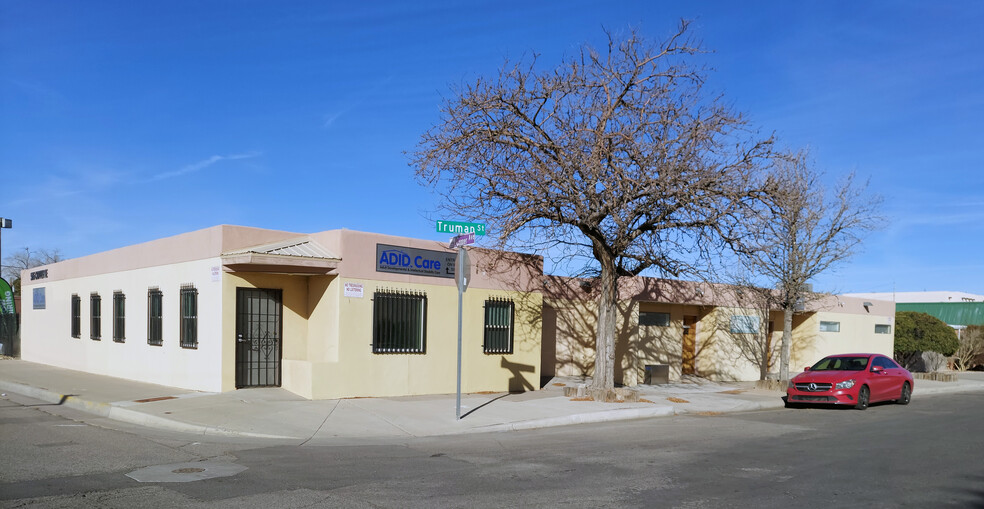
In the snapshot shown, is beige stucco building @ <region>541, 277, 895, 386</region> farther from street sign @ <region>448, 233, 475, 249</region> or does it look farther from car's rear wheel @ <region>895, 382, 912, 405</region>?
street sign @ <region>448, 233, 475, 249</region>

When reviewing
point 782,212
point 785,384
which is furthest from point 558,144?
point 785,384

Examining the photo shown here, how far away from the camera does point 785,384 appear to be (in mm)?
22516

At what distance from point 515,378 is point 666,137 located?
7.27 meters

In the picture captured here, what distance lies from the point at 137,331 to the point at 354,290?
7.13 meters

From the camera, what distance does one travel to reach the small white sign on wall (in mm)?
15406

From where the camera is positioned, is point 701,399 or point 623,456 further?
point 701,399

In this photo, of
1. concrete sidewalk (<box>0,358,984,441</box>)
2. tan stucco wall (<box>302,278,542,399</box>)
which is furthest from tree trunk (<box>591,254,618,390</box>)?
tan stucco wall (<box>302,278,542,399</box>)

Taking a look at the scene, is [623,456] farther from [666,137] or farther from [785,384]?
[785,384]

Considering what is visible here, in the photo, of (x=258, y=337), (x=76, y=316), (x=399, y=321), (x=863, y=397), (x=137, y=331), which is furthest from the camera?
(x=76, y=316)

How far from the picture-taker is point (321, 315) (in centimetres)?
1602

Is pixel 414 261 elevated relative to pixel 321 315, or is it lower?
elevated

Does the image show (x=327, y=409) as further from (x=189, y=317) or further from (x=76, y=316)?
(x=76, y=316)

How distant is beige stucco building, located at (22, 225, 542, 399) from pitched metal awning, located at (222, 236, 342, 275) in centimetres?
3

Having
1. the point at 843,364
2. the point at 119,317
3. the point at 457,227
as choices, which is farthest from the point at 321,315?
the point at 843,364
